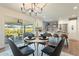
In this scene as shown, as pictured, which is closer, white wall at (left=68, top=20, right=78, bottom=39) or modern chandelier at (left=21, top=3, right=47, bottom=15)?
modern chandelier at (left=21, top=3, right=47, bottom=15)

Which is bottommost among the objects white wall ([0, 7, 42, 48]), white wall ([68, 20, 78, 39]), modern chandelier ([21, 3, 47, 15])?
white wall ([68, 20, 78, 39])

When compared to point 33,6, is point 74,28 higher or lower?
lower

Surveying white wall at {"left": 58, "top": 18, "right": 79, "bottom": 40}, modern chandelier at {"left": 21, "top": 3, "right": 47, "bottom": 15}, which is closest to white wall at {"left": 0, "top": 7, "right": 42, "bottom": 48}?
modern chandelier at {"left": 21, "top": 3, "right": 47, "bottom": 15}

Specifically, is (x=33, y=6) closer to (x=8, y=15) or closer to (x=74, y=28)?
(x=8, y=15)

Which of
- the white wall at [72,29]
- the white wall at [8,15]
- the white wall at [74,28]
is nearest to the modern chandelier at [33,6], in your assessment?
the white wall at [8,15]

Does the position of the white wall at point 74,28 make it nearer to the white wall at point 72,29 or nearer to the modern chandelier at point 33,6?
the white wall at point 72,29

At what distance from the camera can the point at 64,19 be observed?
6.22ft

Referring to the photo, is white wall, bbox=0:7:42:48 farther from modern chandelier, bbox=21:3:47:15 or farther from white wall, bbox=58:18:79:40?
white wall, bbox=58:18:79:40

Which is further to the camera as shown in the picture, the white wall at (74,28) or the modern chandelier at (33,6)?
the white wall at (74,28)

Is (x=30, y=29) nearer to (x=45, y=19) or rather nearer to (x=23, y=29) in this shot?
(x=23, y=29)

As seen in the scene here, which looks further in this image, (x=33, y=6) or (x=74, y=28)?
(x=33, y=6)

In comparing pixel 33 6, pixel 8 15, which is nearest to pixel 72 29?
pixel 33 6

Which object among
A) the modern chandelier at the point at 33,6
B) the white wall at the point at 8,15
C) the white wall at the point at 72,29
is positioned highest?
the modern chandelier at the point at 33,6

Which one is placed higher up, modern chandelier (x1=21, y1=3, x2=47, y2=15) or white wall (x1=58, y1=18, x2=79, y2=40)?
modern chandelier (x1=21, y1=3, x2=47, y2=15)
